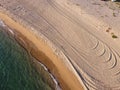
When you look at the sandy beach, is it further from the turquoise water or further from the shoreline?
the turquoise water

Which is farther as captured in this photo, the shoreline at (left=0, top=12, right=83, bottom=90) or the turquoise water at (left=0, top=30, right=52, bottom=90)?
the turquoise water at (left=0, top=30, right=52, bottom=90)

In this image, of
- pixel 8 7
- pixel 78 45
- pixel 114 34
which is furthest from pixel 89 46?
pixel 8 7

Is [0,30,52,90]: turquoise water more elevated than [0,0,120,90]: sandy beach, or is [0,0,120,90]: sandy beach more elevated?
[0,0,120,90]: sandy beach

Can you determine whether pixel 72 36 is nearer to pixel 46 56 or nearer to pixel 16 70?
pixel 46 56

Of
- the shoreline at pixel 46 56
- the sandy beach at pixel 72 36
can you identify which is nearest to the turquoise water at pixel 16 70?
the shoreline at pixel 46 56

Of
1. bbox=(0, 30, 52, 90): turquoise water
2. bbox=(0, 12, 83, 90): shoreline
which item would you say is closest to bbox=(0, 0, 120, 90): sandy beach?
bbox=(0, 12, 83, 90): shoreline

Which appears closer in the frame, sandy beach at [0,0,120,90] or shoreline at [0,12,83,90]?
shoreline at [0,12,83,90]

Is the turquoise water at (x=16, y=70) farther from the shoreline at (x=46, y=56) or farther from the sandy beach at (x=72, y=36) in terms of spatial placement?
the sandy beach at (x=72, y=36)

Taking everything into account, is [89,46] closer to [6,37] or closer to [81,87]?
[81,87]
